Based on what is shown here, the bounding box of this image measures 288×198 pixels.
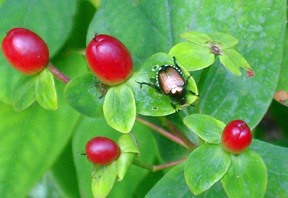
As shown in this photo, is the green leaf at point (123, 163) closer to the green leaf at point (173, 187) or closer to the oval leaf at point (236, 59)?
the green leaf at point (173, 187)

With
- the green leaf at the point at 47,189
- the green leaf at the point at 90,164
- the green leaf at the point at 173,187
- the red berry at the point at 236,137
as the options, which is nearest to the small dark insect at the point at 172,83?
the red berry at the point at 236,137

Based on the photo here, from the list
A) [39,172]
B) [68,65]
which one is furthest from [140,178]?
[68,65]

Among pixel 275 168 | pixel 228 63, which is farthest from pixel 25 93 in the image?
pixel 275 168

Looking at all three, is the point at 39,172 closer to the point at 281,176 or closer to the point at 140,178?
the point at 140,178

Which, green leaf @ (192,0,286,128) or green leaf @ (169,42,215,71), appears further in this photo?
green leaf @ (192,0,286,128)

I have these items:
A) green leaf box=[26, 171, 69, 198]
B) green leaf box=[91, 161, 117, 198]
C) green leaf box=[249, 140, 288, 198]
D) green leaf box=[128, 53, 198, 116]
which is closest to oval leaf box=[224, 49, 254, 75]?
green leaf box=[128, 53, 198, 116]

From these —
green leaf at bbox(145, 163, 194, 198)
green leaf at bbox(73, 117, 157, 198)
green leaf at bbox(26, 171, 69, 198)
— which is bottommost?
green leaf at bbox(26, 171, 69, 198)

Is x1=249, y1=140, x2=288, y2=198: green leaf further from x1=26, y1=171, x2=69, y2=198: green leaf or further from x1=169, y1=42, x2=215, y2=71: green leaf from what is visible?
x1=26, y1=171, x2=69, y2=198: green leaf
